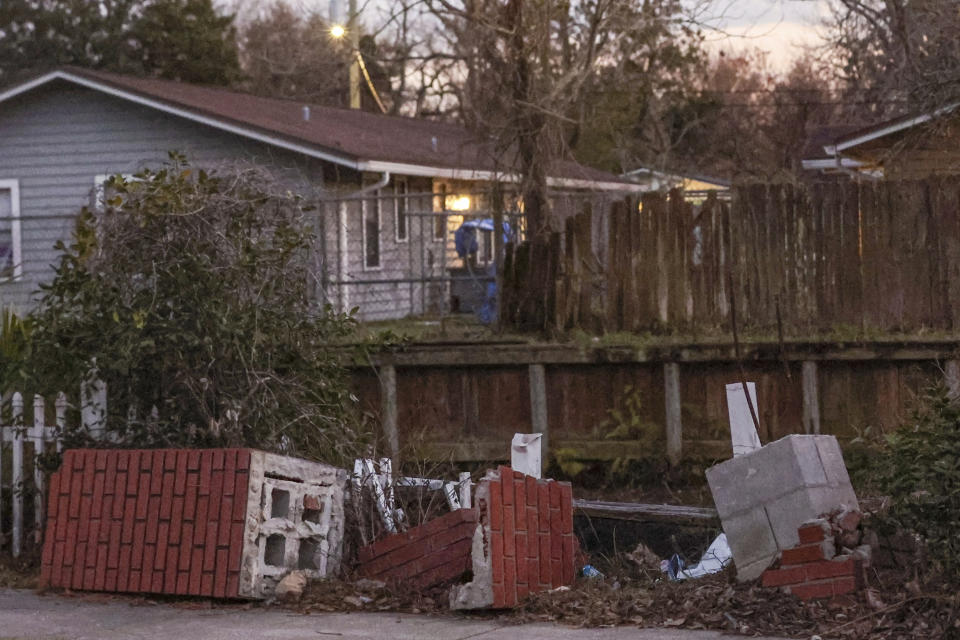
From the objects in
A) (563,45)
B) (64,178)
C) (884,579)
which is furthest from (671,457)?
(64,178)

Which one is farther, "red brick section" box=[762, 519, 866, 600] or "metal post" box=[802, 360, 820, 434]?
"metal post" box=[802, 360, 820, 434]

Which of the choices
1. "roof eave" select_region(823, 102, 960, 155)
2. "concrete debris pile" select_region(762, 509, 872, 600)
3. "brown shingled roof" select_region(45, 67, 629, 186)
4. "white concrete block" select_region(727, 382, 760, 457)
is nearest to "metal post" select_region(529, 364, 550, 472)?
"white concrete block" select_region(727, 382, 760, 457)

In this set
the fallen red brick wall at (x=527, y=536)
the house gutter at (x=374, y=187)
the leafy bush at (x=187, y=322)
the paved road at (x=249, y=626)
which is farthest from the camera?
the house gutter at (x=374, y=187)

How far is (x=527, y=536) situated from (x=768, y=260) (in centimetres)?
552

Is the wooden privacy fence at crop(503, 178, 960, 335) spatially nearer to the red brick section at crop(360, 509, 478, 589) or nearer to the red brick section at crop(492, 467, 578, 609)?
the red brick section at crop(492, 467, 578, 609)

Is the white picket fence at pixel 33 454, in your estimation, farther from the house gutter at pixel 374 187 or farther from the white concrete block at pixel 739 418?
the house gutter at pixel 374 187

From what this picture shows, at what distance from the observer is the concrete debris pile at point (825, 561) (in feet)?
20.9

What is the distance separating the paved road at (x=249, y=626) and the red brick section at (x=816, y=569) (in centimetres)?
56

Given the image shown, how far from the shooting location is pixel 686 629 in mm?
6367

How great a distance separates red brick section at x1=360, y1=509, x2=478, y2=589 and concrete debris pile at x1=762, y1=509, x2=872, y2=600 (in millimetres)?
1697

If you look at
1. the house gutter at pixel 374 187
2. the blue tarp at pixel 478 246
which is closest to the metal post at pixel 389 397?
the blue tarp at pixel 478 246

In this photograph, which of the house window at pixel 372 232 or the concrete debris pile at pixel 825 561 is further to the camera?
the house window at pixel 372 232

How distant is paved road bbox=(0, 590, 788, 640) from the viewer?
6.36 meters

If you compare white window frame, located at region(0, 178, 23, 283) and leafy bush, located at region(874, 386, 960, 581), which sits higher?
white window frame, located at region(0, 178, 23, 283)
